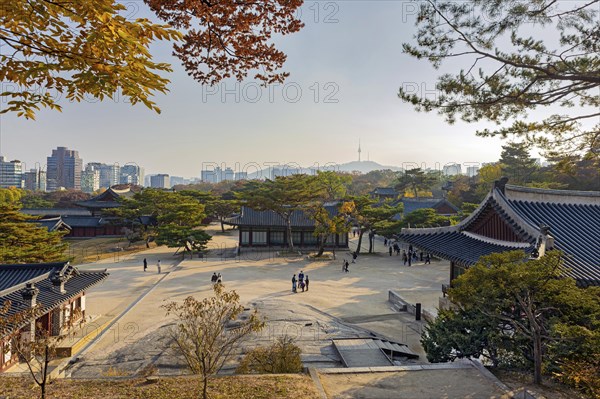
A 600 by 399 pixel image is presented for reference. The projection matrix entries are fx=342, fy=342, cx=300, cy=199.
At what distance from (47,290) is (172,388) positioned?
1287cm

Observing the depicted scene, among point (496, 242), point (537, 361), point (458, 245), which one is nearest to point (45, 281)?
point (458, 245)

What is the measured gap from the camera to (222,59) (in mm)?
6988

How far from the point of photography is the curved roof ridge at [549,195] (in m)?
15.3

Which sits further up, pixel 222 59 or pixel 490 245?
pixel 222 59

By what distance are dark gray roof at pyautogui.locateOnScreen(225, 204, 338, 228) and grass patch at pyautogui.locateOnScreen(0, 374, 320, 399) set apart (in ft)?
107

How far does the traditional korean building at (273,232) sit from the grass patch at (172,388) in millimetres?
33433

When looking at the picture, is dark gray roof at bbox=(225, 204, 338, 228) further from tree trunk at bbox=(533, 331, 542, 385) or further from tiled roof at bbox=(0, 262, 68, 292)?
tree trunk at bbox=(533, 331, 542, 385)

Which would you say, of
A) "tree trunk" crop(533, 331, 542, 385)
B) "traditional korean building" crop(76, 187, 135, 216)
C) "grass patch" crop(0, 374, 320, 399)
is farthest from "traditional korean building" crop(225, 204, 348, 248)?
"tree trunk" crop(533, 331, 542, 385)

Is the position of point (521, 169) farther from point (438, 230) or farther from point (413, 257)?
point (438, 230)

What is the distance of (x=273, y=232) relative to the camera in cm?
4425

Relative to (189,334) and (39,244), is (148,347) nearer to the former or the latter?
(189,334)

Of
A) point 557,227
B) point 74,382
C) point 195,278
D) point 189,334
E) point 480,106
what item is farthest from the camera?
point 195,278

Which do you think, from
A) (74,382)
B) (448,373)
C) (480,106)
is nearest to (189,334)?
(74,382)

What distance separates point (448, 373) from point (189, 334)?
7570 mm
